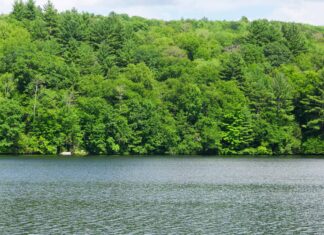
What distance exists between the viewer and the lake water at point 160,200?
41750 millimetres

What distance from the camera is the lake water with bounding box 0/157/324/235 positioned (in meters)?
41.8

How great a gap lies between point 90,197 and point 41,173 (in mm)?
24301

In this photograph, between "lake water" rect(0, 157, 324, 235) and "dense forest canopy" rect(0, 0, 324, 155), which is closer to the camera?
"lake water" rect(0, 157, 324, 235)

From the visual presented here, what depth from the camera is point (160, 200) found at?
5462cm

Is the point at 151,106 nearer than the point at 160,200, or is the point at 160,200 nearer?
the point at 160,200

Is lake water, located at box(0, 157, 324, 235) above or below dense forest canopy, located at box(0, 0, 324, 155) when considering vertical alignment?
below

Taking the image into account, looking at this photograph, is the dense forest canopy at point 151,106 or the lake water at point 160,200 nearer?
the lake water at point 160,200

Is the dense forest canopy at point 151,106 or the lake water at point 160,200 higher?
the dense forest canopy at point 151,106

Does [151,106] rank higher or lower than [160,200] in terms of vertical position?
higher

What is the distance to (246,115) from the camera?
129875 millimetres

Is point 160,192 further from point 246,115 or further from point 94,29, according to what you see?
point 94,29

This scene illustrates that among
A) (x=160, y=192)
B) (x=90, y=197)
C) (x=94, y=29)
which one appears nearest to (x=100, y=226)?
(x=90, y=197)

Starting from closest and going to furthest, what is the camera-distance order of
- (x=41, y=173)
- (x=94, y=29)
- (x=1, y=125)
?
(x=41, y=173)
(x=1, y=125)
(x=94, y=29)

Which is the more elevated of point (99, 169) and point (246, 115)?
point (246, 115)
